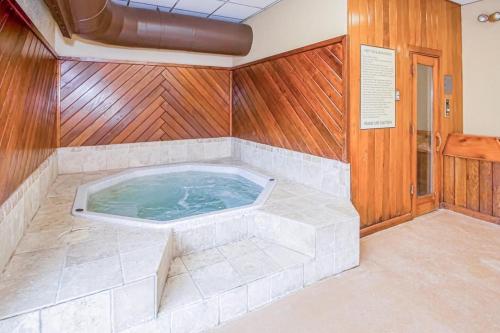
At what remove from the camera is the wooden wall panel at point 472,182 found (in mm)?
3535

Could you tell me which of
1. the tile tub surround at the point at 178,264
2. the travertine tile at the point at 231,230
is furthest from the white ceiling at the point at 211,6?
the travertine tile at the point at 231,230

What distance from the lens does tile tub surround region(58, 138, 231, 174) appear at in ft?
15.1

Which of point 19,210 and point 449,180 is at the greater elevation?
point 19,210

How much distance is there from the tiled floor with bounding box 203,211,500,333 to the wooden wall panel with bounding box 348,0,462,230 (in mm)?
507

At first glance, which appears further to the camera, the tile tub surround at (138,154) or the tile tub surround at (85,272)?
the tile tub surround at (138,154)

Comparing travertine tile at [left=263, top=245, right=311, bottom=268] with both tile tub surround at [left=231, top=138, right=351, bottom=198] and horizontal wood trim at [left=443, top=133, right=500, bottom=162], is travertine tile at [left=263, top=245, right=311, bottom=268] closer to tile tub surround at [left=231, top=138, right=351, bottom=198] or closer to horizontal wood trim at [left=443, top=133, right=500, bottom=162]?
tile tub surround at [left=231, top=138, right=351, bottom=198]

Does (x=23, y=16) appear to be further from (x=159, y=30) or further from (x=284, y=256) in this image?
(x=284, y=256)

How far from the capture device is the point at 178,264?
2.34 m

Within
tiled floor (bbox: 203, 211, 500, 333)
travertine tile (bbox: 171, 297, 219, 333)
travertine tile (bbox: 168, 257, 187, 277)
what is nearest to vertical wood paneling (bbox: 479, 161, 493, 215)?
tiled floor (bbox: 203, 211, 500, 333)

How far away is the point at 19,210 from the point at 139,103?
318cm

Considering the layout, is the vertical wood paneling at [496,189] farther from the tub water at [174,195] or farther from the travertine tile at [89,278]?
the travertine tile at [89,278]

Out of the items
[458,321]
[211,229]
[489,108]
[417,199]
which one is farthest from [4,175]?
[489,108]

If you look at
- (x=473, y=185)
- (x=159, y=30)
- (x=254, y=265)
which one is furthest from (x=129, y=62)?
(x=473, y=185)

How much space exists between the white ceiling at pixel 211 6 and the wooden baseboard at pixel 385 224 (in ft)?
10.5
